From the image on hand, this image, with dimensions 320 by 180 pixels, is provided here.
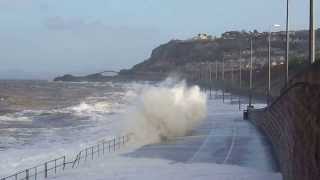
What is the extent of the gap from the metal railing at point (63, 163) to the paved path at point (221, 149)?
168cm

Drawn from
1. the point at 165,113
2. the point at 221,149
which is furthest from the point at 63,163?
the point at 165,113

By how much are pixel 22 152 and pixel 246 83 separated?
11538 centimetres

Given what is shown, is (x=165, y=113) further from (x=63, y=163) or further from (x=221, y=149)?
(x=63, y=163)

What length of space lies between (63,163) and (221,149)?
31.9 feet

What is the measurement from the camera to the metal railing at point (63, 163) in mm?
25941

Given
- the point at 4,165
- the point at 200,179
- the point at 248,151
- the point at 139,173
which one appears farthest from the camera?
the point at 248,151

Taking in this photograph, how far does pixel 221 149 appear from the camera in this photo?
35.4 meters

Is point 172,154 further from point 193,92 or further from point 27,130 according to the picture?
point 193,92

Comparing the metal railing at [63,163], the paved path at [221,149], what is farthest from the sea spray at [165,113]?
the metal railing at [63,163]

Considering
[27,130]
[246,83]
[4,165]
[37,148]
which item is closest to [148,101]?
[27,130]

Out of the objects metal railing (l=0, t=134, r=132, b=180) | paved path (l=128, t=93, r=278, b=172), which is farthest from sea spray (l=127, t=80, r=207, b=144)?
metal railing (l=0, t=134, r=132, b=180)

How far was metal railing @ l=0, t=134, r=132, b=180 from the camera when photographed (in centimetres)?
2594

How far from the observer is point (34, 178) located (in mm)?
25688

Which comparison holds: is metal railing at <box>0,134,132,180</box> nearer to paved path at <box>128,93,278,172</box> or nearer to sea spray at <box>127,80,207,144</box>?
paved path at <box>128,93,278,172</box>
